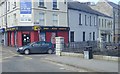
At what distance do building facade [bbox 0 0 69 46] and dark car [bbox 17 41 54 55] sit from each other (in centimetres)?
807

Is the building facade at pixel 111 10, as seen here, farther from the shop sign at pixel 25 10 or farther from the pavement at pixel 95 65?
the pavement at pixel 95 65

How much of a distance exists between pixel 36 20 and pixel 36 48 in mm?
11710

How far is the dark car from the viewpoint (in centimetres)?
2973

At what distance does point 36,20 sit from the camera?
136 ft

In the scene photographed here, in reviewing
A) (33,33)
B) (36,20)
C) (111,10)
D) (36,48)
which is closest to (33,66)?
(36,48)

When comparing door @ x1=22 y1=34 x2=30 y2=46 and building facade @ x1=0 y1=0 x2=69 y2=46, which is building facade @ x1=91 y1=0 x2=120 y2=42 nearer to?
building facade @ x1=0 y1=0 x2=69 y2=46

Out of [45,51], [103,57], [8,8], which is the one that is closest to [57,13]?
[8,8]

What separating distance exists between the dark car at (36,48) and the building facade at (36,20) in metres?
8.07

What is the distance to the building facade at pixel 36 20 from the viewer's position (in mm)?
40719

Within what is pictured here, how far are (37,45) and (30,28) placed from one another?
34.9 ft

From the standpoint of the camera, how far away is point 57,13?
44344 mm

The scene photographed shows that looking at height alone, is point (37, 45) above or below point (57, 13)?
below

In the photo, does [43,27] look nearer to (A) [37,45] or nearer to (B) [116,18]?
(A) [37,45]

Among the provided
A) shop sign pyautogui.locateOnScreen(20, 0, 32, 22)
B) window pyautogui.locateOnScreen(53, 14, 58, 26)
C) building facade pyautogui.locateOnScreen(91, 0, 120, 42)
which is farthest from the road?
building facade pyautogui.locateOnScreen(91, 0, 120, 42)
